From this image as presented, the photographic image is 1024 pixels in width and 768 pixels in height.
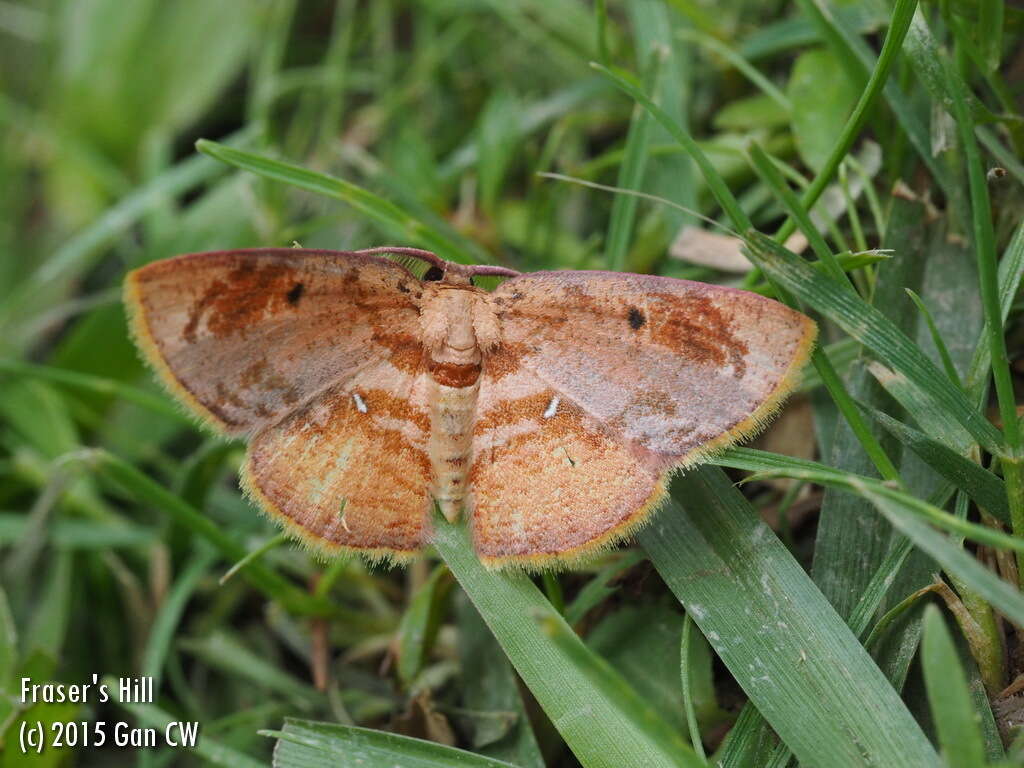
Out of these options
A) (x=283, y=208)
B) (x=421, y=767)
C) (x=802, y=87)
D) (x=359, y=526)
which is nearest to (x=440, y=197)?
(x=283, y=208)

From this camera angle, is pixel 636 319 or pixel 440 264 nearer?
pixel 636 319

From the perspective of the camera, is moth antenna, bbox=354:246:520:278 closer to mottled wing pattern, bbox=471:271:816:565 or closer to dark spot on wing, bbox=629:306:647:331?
mottled wing pattern, bbox=471:271:816:565

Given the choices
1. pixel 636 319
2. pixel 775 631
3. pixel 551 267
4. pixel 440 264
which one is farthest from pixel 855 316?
pixel 551 267

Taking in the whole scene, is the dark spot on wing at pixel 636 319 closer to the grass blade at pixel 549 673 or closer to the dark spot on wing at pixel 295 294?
the grass blade at pixel 549 673

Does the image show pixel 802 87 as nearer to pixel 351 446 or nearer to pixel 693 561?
pixel 693 561

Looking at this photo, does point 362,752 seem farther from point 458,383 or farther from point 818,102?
point 818,102

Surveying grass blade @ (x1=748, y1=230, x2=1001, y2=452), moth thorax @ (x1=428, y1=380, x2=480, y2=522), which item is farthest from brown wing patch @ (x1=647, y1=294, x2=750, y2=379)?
moth thorax @ (x1=428, y1=380, x2=480, y2=522)

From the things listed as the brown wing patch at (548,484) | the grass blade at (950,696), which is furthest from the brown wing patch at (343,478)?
the grass blade at (950,696)
